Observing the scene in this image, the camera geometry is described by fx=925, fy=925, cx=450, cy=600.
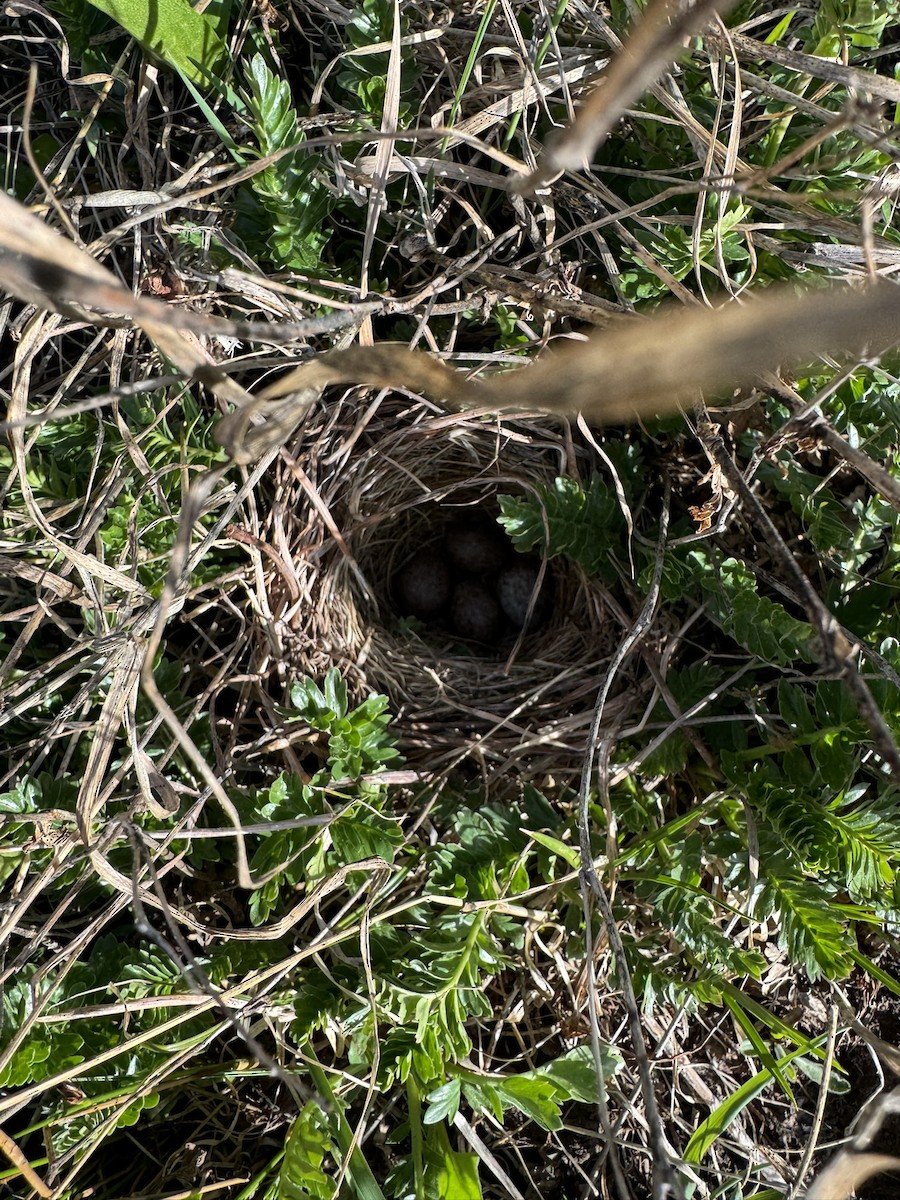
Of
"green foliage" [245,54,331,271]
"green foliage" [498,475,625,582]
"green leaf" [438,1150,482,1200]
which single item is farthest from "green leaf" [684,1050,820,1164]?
"green foliage" [245,54,331,271]

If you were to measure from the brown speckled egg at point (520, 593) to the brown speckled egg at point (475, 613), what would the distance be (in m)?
0.04

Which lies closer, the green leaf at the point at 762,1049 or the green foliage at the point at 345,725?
the green leaf at the point at 762,1049

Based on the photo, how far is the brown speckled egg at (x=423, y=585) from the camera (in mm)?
2400

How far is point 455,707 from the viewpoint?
1.94m

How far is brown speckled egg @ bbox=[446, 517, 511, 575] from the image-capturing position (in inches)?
94.2

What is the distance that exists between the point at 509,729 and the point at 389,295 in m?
0.91

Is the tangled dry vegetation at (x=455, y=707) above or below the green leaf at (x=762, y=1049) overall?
above

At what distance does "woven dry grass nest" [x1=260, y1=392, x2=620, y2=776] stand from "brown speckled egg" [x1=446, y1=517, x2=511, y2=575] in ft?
0.72

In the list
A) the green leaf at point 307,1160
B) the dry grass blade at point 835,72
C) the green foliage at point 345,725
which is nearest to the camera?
the dry grass blade at point 835,72

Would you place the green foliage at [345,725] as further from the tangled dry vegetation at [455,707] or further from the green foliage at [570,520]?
the green foliage at [570,520]

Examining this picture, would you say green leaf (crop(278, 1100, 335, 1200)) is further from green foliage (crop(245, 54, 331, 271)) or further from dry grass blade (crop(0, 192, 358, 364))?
green foliage (crop(245, 54, 331, 271))

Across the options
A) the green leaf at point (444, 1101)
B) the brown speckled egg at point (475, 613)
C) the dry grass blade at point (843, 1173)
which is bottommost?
the green leaf at point (444, 1101)

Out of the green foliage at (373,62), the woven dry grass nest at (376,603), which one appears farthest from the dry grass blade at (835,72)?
the woven dry grass nest at (376,603)

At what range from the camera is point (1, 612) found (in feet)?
5.86
